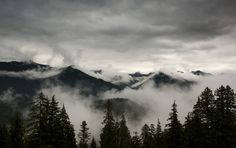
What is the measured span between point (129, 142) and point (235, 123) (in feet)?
178

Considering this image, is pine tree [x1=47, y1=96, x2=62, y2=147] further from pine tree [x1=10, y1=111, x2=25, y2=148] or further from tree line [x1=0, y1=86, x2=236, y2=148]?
pine tree [x1=10, y1=111, x2=25, y2=148]

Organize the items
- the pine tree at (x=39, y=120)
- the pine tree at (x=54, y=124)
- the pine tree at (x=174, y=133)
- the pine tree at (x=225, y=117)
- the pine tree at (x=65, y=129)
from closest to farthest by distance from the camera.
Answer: the pine tree at (x=225, y=117) → the pine tree at (x=39, y=120) → the pine tree at (x=54, y=124) → the pine tree at (x=65, y=129) → the pine tree at (x=174, y=133)

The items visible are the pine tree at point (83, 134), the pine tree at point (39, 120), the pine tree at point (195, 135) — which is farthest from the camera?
the pine tree at point (83, 134)

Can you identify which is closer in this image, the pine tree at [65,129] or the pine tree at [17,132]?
the pine tree at [65,129]

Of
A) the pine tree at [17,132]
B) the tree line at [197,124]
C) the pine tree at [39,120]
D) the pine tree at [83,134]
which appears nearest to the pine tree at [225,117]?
the tree line at [197,124]

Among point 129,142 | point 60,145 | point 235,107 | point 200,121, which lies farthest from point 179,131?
point 129,142

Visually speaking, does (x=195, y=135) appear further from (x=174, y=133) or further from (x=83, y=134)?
(x=83, y=134)

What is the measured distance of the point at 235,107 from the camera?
48.7 metres

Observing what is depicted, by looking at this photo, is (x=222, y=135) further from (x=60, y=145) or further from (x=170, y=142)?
(x=60, y=145)

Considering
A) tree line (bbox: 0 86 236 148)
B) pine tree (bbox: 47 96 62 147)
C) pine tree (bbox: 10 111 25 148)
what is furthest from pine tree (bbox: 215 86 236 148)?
pine tree (bbox: 10 111 25 148)

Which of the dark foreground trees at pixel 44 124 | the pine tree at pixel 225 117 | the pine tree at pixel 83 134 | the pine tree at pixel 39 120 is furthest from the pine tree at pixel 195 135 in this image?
the pine tree at pixel 83 134

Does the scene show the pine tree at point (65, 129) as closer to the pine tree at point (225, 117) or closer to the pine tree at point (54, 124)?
the pine tree at point (54, 124)

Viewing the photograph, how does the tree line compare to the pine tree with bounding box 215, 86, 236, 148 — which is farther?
the tree line

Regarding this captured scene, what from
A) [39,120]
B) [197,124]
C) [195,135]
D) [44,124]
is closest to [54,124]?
[44,124]
